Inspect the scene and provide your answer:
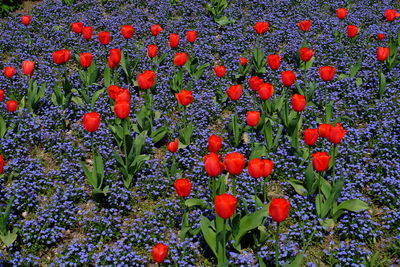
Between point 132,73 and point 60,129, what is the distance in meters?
1.52

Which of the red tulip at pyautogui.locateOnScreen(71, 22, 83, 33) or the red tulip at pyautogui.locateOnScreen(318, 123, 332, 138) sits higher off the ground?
the red tulip at pyautogui.locateOnScreen(71, 22, 83, 33)

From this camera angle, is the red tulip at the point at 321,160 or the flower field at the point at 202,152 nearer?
the red tulip at the point at 321,160

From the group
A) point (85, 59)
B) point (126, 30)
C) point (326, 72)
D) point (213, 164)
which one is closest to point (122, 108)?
point (213, 164)

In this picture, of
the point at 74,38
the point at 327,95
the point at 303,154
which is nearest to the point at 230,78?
the point at 327,95

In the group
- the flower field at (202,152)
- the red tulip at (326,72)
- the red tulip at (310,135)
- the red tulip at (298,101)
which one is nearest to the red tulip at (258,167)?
the flower field at (202,152)

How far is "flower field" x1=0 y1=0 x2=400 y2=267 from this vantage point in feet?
13.7

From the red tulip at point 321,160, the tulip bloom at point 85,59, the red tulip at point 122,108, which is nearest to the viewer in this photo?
the red tulip at point 321,160

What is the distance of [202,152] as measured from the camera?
220 inches

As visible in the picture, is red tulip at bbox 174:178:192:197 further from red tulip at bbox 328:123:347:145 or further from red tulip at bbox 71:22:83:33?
red tulip at bbox 71:22:83:33

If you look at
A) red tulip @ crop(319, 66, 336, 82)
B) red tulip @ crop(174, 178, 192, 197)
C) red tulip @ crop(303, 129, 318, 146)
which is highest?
red tulip @ crop(319, 66, 336, 82)

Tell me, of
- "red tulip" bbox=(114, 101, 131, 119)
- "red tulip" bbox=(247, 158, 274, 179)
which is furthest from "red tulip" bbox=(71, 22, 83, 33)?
"red tulip" bbox=(247, 158, 274, 179)

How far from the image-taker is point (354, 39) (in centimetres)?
786

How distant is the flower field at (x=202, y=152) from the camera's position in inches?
164

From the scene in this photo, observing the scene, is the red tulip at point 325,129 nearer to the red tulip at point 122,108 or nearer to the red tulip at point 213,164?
the red tulip at point 213,164
